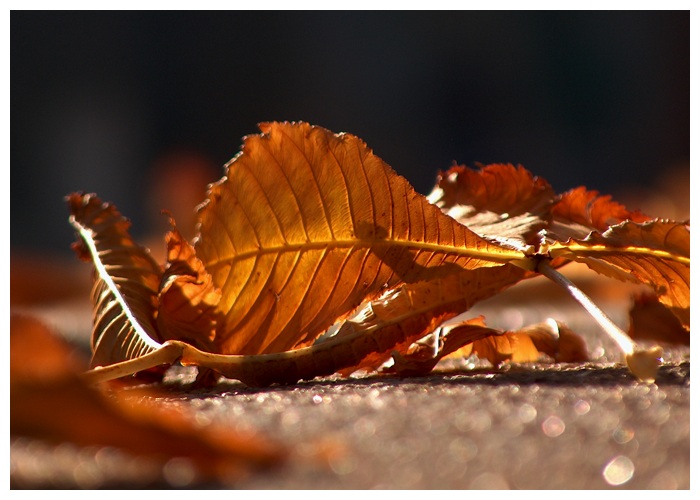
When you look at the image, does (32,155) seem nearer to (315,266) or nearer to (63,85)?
(63,85)

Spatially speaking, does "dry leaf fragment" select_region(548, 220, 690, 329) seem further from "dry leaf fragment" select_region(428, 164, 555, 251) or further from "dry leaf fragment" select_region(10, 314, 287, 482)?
"dry leaf fragment" select_region(10, 314, 287, 482)

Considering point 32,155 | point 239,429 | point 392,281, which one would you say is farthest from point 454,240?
point 32,155

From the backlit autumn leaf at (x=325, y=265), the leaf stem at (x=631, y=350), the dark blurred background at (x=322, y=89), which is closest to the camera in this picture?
the leaf stem at (x=631, y=350)

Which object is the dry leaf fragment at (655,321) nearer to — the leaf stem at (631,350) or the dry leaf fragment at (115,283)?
the leaf stem at (631,350)

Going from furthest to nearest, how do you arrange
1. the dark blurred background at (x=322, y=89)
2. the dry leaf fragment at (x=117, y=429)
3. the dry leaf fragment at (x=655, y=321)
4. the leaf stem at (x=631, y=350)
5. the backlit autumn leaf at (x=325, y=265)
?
1. the dark blurred background at (x=322, y=89)
2. the dry leaf fragment at (x=655, y=321)
3. the backlit autumn leaf at (x=325, y=265)
4. the leaf stem at (x=631, y=350)
5. the dry leaf fragment at (x=117, y=429)

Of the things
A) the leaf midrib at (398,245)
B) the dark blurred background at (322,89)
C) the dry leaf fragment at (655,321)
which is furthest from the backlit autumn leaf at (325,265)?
the dark blurred background at (322,89)

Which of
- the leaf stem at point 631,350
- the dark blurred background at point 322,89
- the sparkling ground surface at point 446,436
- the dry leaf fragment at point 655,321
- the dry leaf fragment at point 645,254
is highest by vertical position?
the dark blurred background at point 322,89

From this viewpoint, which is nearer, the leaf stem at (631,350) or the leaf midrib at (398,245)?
the leaf stem at (631,350)

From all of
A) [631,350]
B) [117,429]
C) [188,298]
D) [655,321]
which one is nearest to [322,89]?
[655,321]
